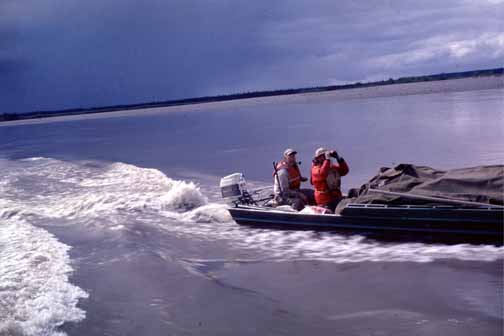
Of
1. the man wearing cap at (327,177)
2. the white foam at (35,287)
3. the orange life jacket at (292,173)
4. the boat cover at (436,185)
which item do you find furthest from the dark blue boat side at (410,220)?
the white foam at (35,287)

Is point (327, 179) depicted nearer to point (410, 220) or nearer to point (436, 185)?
point (410, 220)

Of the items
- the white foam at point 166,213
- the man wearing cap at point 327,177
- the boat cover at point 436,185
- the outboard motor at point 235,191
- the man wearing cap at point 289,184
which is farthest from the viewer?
the outboard motor at point 235,191

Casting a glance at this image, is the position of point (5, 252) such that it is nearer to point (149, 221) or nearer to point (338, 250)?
point (149, 221)

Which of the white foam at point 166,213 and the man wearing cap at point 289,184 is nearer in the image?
the white foam at point 166,213

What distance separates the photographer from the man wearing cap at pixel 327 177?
9977mm

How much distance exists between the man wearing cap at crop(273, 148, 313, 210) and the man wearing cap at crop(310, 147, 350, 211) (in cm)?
65

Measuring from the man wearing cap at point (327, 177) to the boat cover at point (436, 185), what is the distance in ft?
1.40

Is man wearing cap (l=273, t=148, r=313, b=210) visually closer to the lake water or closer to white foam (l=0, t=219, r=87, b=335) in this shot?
the lake water

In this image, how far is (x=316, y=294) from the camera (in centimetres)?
714

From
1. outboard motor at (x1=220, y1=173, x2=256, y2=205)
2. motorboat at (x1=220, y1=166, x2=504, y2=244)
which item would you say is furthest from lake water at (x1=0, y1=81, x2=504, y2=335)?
outboard motor at (x1=220, y1=173, x2=256, y2=205)

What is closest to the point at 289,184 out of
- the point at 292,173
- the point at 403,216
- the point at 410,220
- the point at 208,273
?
the point at 292,173

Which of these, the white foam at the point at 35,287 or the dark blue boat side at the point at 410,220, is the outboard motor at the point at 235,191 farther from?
the white foam at the point at 35,287

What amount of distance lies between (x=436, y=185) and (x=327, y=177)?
2034mm

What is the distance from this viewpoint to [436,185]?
28.9ft
